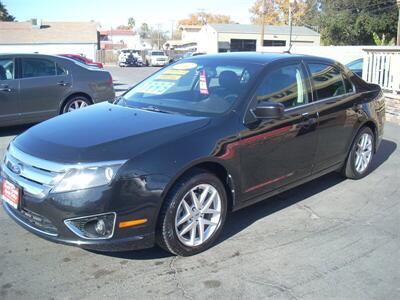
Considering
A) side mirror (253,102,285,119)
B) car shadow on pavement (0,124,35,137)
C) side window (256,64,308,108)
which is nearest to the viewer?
side mirror (253,102,285,119)

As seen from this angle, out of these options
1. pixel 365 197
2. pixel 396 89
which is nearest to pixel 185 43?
pixel 396 89

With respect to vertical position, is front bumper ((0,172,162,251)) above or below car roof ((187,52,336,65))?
below

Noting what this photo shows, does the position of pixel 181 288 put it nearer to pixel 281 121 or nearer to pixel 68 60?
pixel 281 121

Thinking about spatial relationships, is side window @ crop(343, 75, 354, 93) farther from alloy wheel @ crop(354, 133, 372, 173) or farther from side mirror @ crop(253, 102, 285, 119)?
side mirror @ crop(253, 102, 285, 119)

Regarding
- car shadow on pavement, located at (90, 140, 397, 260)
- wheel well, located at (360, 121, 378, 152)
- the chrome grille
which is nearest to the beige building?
wheel well, located at (360, 121, 378, 152)

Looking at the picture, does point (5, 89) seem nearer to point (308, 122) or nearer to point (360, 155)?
point (308, 122)

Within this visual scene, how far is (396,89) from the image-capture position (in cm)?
1055

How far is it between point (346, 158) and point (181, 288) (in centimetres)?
324

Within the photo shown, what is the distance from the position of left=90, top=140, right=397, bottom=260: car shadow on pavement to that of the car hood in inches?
37.3

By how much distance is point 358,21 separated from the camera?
42.7 m

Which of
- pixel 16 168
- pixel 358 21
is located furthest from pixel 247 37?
pixel 16 168

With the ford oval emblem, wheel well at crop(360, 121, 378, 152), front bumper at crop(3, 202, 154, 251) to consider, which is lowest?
front bumper at crop(3, 202, 154, 251)

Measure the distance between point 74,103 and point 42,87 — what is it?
796 millimetres

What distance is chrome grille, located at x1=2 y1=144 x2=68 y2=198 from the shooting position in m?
3.35
